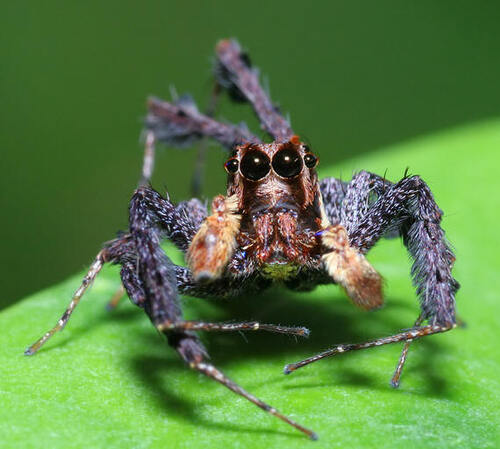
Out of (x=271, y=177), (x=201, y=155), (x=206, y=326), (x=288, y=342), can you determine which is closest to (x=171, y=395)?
(x=206, y=326)

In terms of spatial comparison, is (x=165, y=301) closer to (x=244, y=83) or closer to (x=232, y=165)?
(x=232, y=165)

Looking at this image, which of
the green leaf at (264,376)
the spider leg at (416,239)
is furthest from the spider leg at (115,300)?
the spider leg at (416,239)

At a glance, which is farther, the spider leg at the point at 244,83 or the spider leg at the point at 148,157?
the spider leg at the point at 148,157

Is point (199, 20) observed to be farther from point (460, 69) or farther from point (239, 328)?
point (239, 328)

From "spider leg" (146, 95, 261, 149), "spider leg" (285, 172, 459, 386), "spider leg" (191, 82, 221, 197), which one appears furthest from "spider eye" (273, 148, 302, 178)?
"spider leg" (191, 82, 221, 197)

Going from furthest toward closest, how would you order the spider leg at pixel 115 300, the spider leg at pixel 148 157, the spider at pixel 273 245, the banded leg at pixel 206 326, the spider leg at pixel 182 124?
the spider leg at pixel 148 157 → the spider leg at pixel 182 124 → the spider leg at pixel 115 300 → the spider at pixel 273 245 → the banded leg at pixel 206 326

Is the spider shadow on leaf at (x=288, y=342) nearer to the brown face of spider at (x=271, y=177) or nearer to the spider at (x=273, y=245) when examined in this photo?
the spider at (x=273, y=245)

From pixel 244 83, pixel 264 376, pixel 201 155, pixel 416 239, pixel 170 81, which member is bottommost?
pixel 264 376
